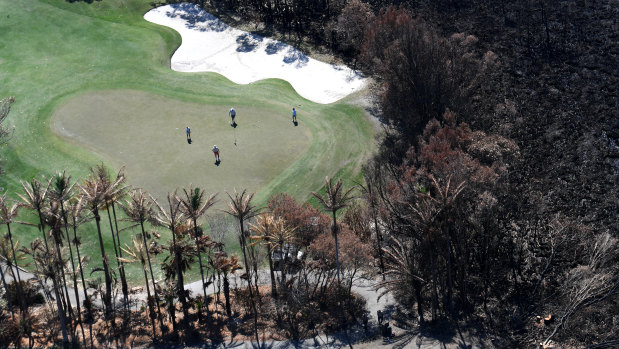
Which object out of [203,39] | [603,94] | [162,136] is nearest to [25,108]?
[162,136]

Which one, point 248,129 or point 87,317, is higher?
point 248,129

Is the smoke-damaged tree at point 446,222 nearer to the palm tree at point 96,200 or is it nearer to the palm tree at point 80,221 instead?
the palm tree at point 96,200

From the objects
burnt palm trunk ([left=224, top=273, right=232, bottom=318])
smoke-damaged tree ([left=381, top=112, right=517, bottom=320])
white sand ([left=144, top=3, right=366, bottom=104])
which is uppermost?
white sand ([left=144, top=3, right=366, bottom=104])

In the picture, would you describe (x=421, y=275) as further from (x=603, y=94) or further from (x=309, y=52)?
(x=309, y=52)

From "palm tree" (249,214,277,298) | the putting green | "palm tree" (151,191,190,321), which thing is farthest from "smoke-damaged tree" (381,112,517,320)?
the putting green

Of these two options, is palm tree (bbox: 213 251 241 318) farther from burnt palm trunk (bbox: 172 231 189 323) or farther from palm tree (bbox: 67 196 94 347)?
palm tree (bbox: 67 196 94 347)

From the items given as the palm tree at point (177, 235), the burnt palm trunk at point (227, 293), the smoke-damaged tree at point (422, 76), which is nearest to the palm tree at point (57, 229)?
the palm tree at point (177, 235)
